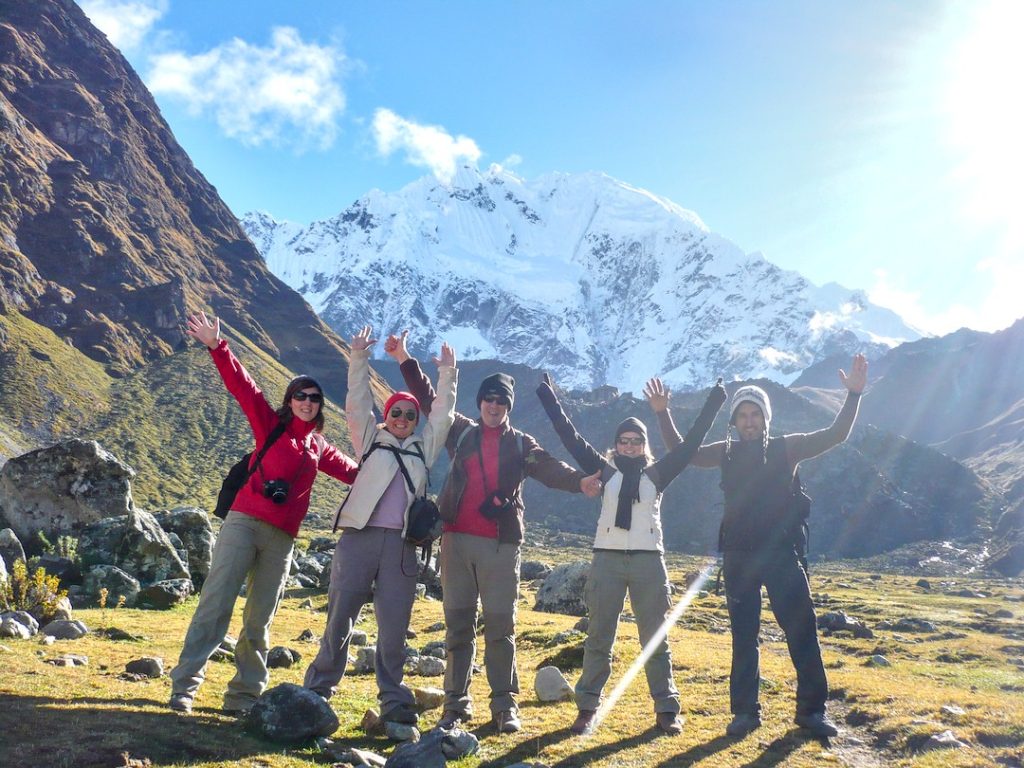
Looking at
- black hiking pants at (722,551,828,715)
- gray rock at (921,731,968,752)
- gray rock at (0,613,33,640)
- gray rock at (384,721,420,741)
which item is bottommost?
gray rock at (0,613,33,640)

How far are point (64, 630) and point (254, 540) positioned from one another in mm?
5563

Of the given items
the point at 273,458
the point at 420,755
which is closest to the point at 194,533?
the point at 273,458

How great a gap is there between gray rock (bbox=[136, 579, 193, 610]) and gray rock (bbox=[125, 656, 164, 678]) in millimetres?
8170

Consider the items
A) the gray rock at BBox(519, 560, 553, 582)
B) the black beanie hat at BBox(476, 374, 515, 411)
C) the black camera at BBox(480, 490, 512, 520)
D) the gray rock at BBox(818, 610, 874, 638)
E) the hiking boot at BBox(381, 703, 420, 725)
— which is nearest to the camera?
the hiking boot at BBox(381, 703, 420, 725)

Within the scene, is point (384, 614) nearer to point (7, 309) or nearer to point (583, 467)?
point (583, 467)

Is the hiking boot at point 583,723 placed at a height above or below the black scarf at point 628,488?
below

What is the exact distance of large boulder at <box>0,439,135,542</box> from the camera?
1989cm

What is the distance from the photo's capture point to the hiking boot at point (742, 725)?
7.53 metres

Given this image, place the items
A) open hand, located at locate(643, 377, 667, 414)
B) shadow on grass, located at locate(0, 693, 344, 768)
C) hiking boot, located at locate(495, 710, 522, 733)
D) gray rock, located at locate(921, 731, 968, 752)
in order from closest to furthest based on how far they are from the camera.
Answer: shadow on grass, located at locate(0, 693, 344, 768), gray rock, located at locate(921, 731, 968, 752), hiking boot, located at locate(495, 710, 522, 733), open hand, located at locate(643, 377, 667, 414)

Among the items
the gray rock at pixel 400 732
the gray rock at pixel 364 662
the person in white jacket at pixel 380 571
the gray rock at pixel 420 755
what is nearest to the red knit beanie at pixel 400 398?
the person in white jacket at pixel 380 571

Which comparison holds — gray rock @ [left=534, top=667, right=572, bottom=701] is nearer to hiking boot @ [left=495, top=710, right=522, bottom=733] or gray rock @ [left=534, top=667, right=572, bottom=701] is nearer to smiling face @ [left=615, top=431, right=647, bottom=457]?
hiking boot @ [left=495, top=710, right=522, bottom=733]

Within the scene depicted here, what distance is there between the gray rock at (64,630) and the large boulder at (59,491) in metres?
10.8

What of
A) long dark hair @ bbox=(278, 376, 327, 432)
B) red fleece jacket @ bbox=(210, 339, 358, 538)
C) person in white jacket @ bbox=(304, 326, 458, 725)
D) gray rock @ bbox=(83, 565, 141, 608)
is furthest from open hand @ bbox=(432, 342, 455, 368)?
gray rock @ bbox=(83, 565, 141, 608)

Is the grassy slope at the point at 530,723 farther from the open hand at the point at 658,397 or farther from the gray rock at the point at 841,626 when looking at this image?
the gray rock at the point at 841,626
